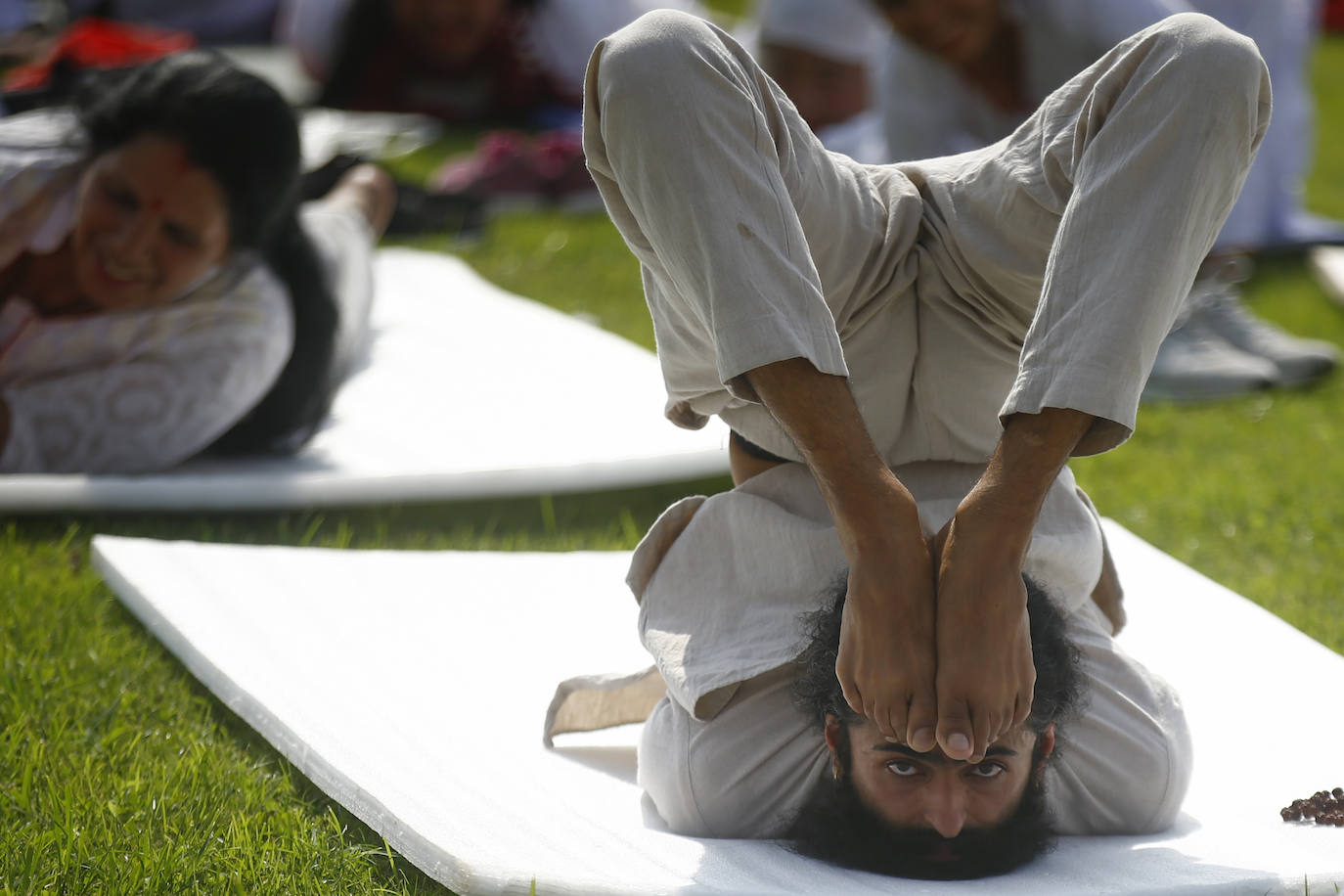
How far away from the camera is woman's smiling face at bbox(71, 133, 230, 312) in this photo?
10.8ft

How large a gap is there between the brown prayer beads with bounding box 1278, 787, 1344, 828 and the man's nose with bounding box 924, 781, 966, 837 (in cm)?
52

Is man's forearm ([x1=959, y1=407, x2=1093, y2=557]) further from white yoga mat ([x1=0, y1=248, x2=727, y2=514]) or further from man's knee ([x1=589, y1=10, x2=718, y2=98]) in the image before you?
white yoga mat ([x1=0, y1=248, x2=727, y2=514])

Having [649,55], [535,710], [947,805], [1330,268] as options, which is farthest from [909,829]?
[1330,268]

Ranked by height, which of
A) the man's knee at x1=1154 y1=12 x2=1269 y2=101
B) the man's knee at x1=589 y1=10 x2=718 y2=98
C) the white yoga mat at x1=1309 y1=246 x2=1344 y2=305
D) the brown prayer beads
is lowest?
the white yoga mat at x1=1309 y1=246 x2=1344 y2=305

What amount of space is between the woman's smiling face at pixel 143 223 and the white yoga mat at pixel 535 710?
724 millimetres

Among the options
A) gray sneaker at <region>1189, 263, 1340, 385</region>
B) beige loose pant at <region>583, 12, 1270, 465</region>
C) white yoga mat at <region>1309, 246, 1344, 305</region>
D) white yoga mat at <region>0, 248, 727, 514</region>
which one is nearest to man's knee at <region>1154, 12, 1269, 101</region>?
beige loose pant at <region>583, 12, 1270, 465</region>

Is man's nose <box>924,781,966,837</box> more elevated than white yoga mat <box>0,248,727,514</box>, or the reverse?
man's nose <box>924,781,966,837</box>

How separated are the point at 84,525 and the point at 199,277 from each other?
61cm

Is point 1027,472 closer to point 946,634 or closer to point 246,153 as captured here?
point 946,634

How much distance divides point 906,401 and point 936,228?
236 millimetres

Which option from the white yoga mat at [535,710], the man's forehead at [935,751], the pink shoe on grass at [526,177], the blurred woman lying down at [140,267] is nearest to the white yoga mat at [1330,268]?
the pink shoe on grass at [526,177]

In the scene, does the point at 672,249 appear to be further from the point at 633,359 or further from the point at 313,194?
the point at 313,194

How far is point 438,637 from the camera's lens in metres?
2.61

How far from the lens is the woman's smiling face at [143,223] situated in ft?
10.8
